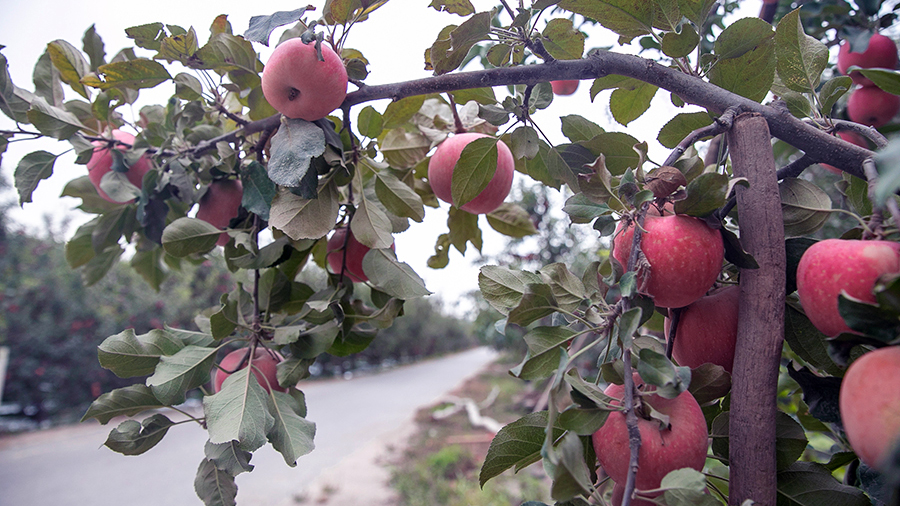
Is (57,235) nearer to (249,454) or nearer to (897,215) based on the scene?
(249,454)

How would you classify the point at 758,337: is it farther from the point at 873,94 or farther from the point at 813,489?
the point at 873,94

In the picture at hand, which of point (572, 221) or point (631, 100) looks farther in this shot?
point (631, 100)

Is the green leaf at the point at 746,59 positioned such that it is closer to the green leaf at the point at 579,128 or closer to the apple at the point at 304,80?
the green leaf at the point at 579,128

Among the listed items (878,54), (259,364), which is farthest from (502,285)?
(878,54)

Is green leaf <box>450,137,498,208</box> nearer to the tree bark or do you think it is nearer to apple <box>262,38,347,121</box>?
apple <box>262,38,347,121</box>

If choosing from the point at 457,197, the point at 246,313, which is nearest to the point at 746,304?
the point at 457,197

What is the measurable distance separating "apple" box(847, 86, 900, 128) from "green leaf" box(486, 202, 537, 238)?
717 mm

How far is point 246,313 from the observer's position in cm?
70

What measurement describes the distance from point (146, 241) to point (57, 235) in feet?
28.2

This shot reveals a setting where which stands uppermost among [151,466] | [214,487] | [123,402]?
[123,402]

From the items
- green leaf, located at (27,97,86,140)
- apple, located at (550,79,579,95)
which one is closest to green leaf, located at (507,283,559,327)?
green leaf, located at (27,97,86,140)

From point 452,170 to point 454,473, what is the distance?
392cm

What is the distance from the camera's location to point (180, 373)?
1.87ft

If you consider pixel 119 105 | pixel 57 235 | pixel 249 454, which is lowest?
pixel 249 454
